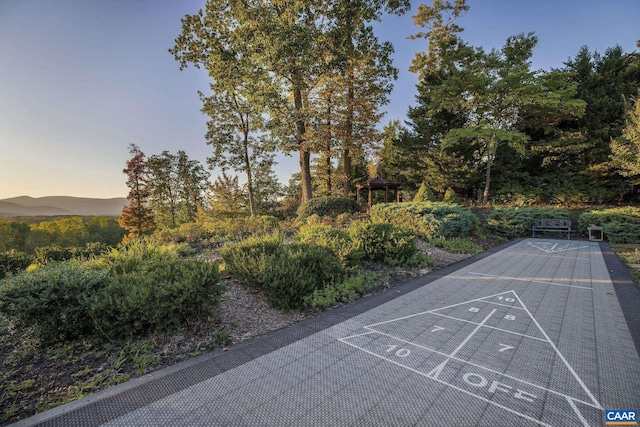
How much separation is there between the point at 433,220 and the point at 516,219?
481 centimetres

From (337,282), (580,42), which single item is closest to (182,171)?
(337,282)

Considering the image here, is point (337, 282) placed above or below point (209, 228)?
below

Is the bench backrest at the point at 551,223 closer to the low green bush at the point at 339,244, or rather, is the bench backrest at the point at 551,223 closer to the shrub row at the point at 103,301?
the low green bush at the point at 339,244

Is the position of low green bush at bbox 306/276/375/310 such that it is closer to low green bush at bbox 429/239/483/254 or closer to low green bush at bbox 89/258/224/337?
low green bush at bbox 89/258/224/337

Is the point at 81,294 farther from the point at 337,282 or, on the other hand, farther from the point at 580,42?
the point at 580,42

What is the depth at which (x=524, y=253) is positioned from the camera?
748 centimetres

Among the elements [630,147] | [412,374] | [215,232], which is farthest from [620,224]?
[215,232]

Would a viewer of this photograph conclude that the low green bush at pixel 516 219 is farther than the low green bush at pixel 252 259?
Yes

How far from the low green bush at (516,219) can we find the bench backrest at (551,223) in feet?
0.62

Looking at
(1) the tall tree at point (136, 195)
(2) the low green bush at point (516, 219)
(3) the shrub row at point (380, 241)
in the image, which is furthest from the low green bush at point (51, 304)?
(1) the tall tree at point (136, 195)

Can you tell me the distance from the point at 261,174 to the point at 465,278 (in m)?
18.8

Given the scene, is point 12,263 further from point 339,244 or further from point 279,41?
point 279,41

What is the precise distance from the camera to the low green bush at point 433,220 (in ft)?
27.5

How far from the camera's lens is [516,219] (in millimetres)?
10766
